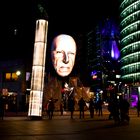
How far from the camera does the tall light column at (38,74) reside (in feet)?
94.4

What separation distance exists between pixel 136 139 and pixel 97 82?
158913 mm

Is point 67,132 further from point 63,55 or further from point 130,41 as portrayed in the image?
point 130,41

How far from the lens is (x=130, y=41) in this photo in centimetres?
10856

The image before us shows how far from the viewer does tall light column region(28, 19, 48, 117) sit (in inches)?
1133

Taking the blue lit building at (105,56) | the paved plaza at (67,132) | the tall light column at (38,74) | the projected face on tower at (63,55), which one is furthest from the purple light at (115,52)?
the paved plaza at (67,132)

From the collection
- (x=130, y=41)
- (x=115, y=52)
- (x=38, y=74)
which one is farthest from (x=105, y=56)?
(x=38, y=74)

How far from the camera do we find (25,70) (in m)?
51.6

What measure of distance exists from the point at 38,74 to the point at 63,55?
36.1 feet

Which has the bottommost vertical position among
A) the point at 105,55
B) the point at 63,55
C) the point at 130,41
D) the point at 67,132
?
the point at 67,132

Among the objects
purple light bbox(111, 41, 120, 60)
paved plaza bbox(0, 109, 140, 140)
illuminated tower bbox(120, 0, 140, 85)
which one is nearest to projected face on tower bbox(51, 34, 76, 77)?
paved plaza bbox(0, 109, 140, 140)

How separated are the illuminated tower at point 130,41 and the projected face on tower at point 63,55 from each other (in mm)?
58752

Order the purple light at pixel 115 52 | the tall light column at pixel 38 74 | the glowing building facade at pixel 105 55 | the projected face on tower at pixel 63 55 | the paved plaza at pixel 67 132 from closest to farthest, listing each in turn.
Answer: the paved plaza at pixel 67 132 < the tall light column at pixel 38 74 < the projected face on tower at pixel 63 55 < the glowing building facade at pixel 105 55 < the purple light at pixel 115 52

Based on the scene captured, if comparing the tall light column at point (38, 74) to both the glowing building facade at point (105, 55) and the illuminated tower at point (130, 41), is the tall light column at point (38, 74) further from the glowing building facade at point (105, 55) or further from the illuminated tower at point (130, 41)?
the glowing building facade at point (105, 55)

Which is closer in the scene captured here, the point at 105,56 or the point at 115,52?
the point at 115,52
